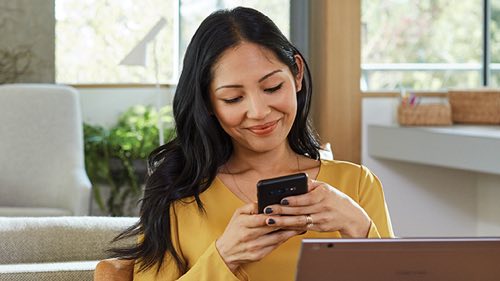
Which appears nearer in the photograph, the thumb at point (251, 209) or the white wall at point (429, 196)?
the thumb at point (251, 209)

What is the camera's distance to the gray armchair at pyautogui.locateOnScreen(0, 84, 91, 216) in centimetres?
521

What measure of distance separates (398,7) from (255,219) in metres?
4.14

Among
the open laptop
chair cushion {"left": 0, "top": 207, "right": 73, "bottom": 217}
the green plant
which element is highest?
the open laptop

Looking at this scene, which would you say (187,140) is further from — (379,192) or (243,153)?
(379,192)

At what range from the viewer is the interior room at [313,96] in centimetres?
525

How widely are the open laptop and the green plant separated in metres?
4.33

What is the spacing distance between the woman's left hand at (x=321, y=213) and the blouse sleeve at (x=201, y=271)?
14 cm

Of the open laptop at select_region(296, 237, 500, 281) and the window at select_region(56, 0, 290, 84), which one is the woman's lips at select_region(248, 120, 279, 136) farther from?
the window at select_region(56, 0, 290, 84)

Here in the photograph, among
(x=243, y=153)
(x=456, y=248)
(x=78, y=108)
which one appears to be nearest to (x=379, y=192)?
(x=243, y=153)

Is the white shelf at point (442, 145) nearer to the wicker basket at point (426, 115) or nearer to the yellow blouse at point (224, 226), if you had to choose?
the wicker basket at point (426, 115)

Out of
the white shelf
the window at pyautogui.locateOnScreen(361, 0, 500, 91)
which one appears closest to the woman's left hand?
the white shelf

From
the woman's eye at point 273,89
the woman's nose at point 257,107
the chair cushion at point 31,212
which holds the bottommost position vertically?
the chair cushion at point 31,212

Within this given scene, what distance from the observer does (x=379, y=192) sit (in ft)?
7.27

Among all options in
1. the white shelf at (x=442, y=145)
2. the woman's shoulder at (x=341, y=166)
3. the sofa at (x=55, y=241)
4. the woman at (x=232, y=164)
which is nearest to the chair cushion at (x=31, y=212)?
the white shelf at (x=442, y=145)
